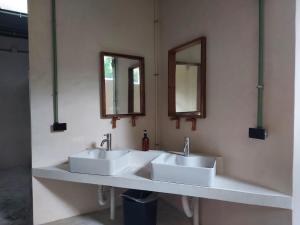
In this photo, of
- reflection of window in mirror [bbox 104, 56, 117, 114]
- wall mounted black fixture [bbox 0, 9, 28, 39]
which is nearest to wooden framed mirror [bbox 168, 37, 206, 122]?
reflection of window in mirror [bbox 104, 56, 117, 114]

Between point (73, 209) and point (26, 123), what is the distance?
265 cm

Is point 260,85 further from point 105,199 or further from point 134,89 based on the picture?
point 105,199

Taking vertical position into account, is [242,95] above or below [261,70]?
below

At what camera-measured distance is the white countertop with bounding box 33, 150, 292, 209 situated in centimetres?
140

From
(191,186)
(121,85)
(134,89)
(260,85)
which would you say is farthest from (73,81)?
(260,85)

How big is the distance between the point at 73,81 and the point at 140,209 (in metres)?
1.39

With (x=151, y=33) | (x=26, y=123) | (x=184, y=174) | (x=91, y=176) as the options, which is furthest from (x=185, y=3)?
(x=26, y=123)

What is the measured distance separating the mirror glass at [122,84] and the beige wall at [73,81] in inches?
3.4

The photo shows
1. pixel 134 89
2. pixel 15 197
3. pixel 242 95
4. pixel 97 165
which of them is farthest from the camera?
pixel 15 197

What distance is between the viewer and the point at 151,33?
2631 millimetres

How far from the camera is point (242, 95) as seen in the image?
1.69 m

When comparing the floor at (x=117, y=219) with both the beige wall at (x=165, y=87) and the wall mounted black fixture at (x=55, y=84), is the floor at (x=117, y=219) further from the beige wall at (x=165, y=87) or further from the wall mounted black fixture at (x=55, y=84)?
the wall mounted black fixture at (x=55, y=84)

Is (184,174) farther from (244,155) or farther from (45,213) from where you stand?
(45,213)

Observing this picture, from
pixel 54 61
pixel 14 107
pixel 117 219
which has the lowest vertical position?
pixel 117 219
